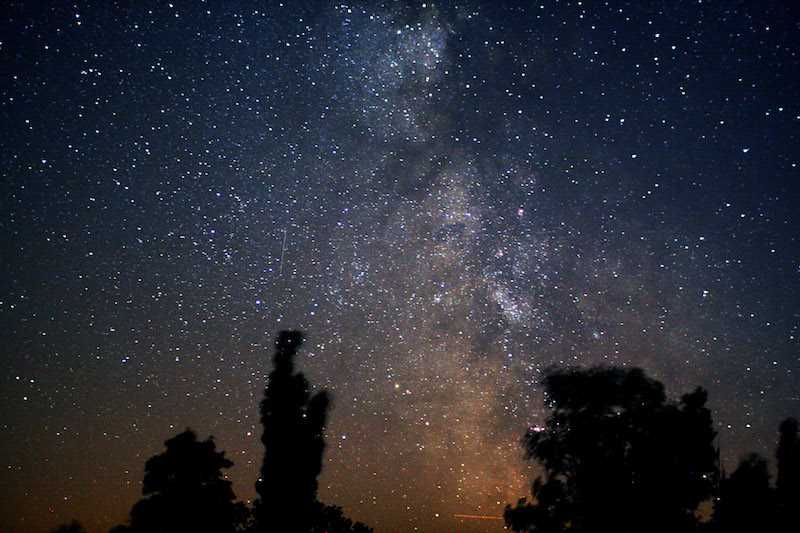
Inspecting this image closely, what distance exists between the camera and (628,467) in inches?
846

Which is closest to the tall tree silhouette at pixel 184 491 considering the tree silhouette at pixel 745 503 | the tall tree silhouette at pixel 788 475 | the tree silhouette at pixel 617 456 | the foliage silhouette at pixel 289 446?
the foliage silhouette at pixel 289 446

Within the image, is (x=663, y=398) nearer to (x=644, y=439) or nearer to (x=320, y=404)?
(x=644, y=439)

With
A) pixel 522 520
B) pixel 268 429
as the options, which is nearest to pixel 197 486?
pixel 268 429

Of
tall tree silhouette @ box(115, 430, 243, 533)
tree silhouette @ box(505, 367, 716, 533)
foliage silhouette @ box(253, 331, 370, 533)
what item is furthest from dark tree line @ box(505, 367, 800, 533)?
tall tree silhouette @ box(115, 430, 243, 533)

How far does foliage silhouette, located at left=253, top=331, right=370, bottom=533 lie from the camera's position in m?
19.0

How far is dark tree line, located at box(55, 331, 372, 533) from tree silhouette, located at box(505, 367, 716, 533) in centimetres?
888

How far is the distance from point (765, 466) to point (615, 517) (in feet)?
33.1

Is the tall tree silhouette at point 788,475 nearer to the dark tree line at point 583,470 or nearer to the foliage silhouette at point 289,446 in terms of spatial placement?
the dark tree line at point 583,470

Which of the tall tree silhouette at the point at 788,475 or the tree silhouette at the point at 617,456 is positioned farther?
the tall tree silhouette at the point at 788,475

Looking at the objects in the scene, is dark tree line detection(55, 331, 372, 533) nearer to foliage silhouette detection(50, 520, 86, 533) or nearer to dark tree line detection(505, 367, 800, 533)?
foliage silhouette detection(50, 520, 86, 533)

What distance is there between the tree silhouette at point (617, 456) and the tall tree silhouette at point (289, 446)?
866 centimetres

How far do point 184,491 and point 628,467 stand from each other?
1582cm

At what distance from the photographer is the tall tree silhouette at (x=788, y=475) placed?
77.7 feet

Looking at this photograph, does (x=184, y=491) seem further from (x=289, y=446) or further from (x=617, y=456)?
(x=617, y=456)
